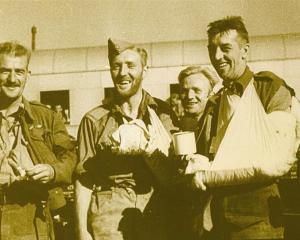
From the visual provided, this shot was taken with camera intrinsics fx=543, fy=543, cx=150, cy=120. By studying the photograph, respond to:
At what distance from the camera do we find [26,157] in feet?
12.1

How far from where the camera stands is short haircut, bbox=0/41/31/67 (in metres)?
3.81

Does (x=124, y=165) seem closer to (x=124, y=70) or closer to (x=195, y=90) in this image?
(x=124, y=70)

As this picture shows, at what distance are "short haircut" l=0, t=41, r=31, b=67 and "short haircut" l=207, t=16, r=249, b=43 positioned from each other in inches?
53.8

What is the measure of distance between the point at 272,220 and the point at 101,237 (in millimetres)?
1226

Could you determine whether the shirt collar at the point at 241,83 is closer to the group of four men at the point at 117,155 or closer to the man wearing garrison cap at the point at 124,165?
the group of four men at the point at 117,155

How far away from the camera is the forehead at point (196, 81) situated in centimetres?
447

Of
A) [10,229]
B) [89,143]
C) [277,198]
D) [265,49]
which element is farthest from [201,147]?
[265,49]

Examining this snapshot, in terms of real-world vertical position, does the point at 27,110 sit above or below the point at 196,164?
above

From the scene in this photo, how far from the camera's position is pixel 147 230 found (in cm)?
369

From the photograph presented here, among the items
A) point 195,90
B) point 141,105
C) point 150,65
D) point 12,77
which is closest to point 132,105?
point 141,105

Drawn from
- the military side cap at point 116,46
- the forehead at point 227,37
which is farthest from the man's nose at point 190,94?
the forehead at point 227,37

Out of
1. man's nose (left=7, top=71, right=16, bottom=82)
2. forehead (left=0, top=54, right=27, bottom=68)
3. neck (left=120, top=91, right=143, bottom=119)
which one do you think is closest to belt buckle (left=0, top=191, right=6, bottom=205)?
man's nose (left=7, top=71, right=16, bottom=82)

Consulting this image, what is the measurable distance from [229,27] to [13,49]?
5.10ft

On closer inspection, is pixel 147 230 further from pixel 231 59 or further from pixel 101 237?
pixel 231 59
